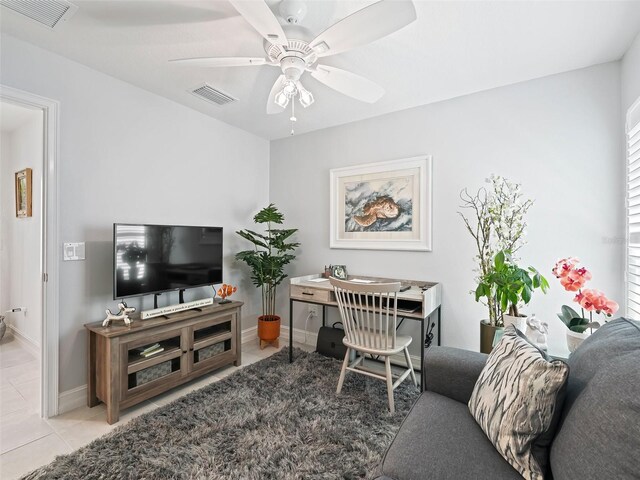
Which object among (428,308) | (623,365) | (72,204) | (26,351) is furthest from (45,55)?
(623,365)

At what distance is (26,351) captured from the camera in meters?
3.24

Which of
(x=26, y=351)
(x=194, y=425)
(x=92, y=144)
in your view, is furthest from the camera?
(x=26, y=351)

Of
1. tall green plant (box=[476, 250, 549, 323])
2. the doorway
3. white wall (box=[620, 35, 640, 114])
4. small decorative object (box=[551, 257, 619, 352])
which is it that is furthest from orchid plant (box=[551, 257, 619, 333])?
the doorway

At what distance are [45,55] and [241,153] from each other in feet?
5.91

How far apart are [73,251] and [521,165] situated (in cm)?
353

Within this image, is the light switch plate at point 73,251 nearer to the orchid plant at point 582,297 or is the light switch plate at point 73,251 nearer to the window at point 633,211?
the orchid plant at point 582,297

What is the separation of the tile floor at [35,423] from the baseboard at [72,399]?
42mm

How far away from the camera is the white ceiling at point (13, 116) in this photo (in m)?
2.93

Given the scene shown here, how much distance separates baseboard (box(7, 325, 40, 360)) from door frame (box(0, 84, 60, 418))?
1.46m

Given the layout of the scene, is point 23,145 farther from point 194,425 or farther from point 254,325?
point 194,425

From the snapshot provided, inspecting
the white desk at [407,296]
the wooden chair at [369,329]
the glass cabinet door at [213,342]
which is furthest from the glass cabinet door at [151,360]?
the wooden chair at [369,329]

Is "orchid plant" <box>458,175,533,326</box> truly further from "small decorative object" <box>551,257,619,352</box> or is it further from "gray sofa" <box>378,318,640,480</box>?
"gray sofa" <box>378,318,640,480</box>

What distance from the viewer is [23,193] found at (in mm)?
3248

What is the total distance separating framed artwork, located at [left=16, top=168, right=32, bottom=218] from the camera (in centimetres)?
315
